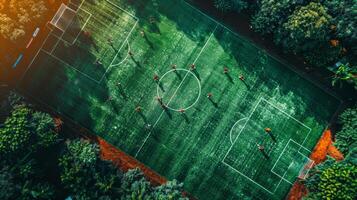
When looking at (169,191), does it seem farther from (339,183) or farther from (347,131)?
(347,131)

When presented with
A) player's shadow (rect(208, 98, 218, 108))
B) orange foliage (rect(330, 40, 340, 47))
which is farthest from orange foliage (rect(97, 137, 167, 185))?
orange foliage (rect(330, 40, 340, 47))

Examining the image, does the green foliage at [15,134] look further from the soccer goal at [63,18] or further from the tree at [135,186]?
the tree at [135,186]

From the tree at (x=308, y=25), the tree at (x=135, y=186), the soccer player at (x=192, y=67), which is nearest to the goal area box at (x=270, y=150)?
the tree at (x=308, y=25)

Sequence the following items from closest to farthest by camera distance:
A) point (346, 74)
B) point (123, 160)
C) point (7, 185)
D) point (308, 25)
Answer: point (7, 185)
point (308, 25)
point (346, 74)
point (123, 160)

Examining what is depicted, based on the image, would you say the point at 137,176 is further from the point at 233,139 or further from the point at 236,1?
the point at 236,1

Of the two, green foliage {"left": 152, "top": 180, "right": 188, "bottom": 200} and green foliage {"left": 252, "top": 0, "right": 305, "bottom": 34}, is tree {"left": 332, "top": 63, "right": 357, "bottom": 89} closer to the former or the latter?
green foliage {"left": 252, "top": 0, "right": 305, "bottom": 34}

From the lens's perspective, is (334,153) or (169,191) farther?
(334,153)

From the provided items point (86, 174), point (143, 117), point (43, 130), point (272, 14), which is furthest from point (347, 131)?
point (43, 130)
